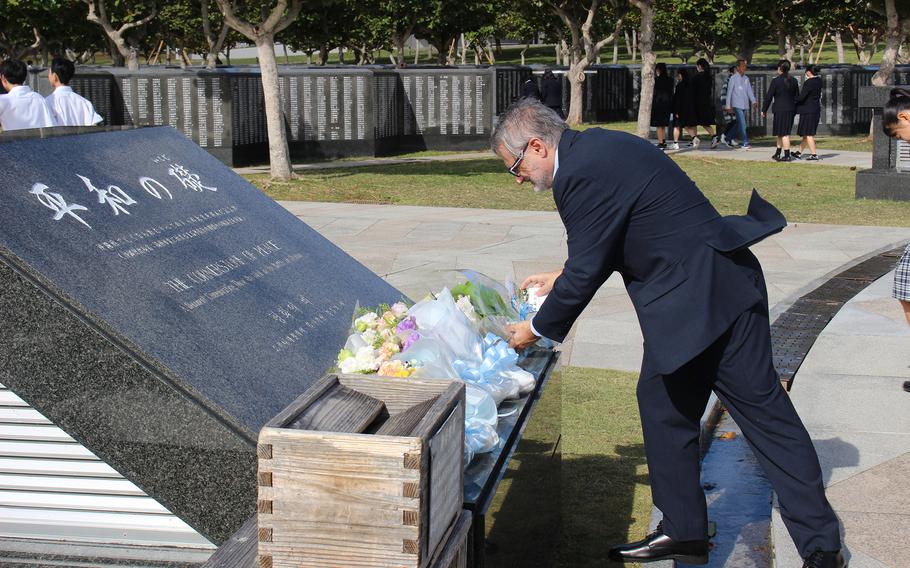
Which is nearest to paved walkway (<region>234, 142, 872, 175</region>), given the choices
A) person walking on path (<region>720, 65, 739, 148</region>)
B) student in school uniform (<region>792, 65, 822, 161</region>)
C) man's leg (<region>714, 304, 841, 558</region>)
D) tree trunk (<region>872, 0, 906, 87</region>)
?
person walking on path (<region>720, 65, 739, 148</region>)

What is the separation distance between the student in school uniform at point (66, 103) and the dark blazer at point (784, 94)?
576 inches

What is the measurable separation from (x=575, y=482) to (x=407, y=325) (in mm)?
1582

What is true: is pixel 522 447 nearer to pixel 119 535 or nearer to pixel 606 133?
pixel 606 133

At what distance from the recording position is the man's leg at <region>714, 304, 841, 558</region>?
358cm

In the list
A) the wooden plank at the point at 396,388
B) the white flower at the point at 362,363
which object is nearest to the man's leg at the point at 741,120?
the white flower at the point at 362,363

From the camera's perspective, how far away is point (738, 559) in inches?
164

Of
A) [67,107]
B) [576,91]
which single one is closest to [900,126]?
[67,107]

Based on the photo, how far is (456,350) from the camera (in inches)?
145

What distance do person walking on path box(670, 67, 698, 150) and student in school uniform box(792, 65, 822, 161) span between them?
2.69 meters

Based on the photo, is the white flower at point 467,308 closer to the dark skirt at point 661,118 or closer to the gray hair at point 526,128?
the gray hair at point 526,128

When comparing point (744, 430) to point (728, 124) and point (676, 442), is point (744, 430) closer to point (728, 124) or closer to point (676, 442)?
point (676, 442)

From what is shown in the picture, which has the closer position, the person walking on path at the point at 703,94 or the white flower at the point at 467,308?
the white flower at the point at 467,308

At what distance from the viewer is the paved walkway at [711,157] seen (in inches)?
744

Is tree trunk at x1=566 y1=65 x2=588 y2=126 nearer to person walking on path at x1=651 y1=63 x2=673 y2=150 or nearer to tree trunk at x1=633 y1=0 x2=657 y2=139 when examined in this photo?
person walking on path at x1=651 y1=63 x2=673 y2=150
